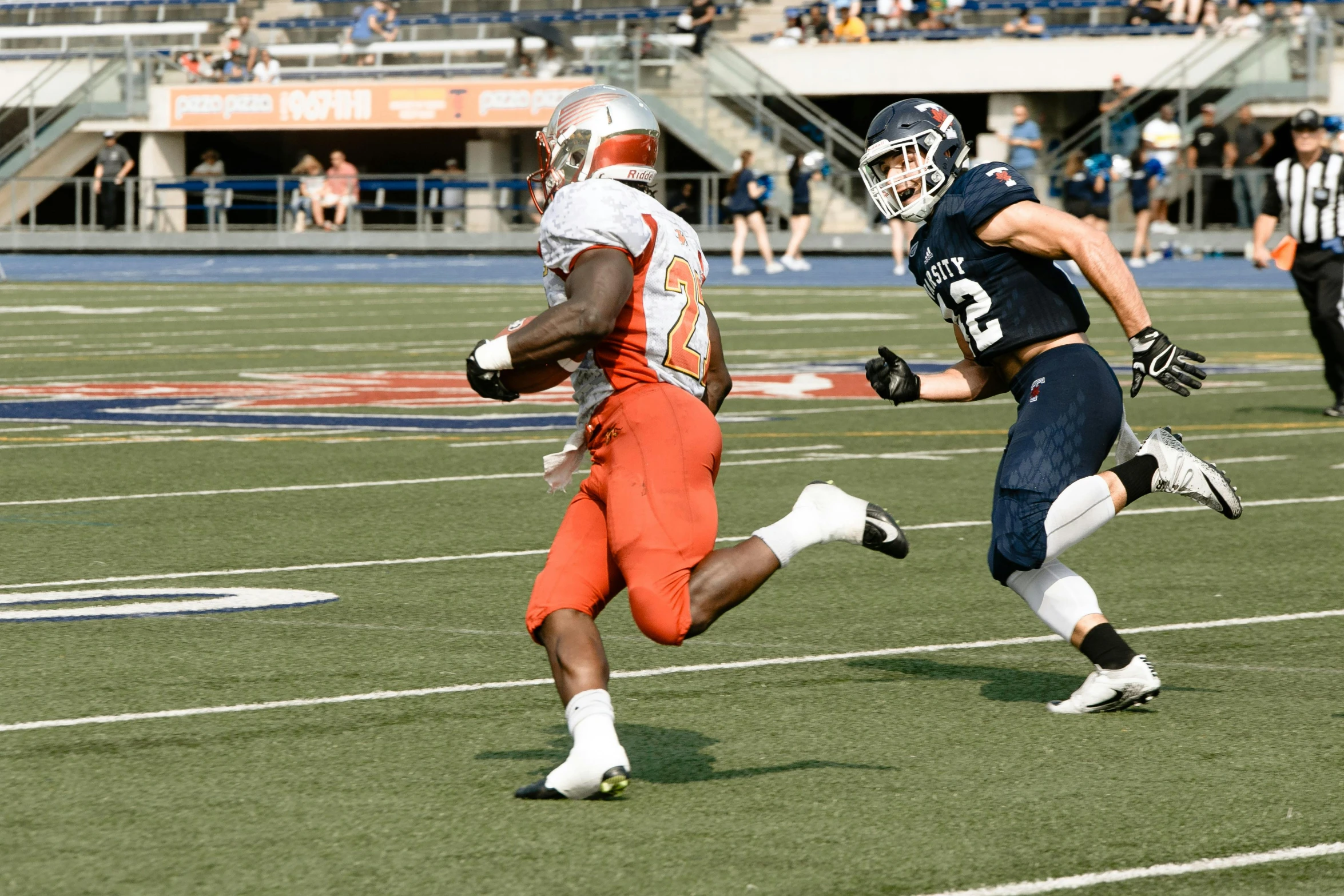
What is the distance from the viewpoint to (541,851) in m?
4.53

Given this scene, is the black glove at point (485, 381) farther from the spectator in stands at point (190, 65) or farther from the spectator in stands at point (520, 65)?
the spectator in stands at point (190, 65)

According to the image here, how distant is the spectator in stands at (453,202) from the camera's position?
131 feet

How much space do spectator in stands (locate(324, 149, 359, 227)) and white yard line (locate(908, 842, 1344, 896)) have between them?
36364 mm

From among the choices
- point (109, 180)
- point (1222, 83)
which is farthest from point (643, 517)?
point (109, 180)

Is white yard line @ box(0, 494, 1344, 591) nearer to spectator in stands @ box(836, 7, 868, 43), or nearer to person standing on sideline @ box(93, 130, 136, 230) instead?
spectator in stands @ box(836, 7, 868, 43)

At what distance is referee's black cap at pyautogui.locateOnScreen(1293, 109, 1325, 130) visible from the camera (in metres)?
13.2

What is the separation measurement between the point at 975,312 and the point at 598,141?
1561mm

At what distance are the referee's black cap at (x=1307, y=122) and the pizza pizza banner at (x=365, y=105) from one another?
2706cm

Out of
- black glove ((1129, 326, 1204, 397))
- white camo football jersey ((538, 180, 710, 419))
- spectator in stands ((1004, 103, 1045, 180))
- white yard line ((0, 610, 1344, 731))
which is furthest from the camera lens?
spectator in stands ((1004, 103, 1045, 180))

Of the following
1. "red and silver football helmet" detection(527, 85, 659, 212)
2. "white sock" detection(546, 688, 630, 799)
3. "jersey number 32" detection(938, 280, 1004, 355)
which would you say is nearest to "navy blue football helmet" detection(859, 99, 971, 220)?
"jersey number 32" detection(938, 280, 1004, 355)

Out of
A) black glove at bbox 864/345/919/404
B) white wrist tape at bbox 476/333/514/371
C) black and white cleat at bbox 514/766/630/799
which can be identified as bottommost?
black and white cleat at bbox 514/766/630/799

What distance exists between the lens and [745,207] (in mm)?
32562

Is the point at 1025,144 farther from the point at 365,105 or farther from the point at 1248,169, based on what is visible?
the point at 365,105

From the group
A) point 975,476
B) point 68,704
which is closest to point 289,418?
point 975,476
